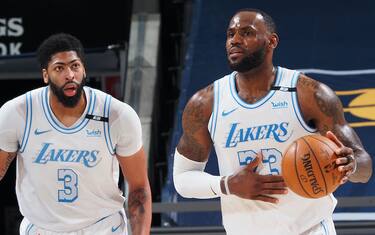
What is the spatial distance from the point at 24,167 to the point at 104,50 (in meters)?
4.90

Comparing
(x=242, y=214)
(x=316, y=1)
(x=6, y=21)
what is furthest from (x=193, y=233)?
(x=6, y=21)

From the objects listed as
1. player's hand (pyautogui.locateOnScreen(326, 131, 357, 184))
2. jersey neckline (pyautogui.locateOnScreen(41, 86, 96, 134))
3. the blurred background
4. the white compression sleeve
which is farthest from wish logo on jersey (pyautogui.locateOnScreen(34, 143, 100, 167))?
the blurred background

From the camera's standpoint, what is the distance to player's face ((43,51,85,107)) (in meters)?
5.21

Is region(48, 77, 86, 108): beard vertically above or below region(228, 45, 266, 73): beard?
below

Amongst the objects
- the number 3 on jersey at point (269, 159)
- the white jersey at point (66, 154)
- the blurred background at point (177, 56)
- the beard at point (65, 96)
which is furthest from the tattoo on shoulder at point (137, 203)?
the blurred background at point (177, 56)

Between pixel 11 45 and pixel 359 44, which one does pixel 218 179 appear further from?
pixel 11 45

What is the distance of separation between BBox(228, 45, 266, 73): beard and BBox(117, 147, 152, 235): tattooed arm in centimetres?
77

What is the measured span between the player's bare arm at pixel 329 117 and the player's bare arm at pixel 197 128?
49 centimetres

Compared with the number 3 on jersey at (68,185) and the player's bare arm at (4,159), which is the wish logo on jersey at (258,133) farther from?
the player's bare arm at (4,159)

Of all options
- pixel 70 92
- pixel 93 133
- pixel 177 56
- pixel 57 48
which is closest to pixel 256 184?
pixel 93 133

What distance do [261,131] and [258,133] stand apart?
0.02 metres

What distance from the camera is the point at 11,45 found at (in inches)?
397

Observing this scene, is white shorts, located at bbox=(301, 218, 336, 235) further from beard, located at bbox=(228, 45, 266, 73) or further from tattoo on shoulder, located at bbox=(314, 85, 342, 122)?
beard, located at bbox=(228, 45, 266, 73)

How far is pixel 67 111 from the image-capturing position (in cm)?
535
